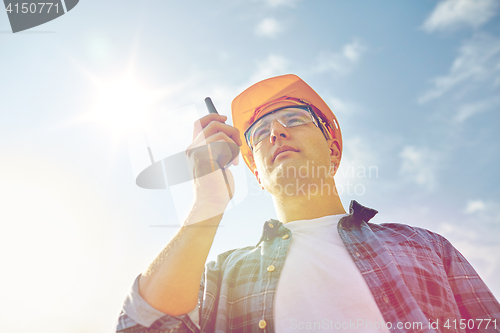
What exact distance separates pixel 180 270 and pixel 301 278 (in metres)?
1.15

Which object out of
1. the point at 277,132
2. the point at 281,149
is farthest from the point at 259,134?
the point at 281,149

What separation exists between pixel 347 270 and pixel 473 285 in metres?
1.28

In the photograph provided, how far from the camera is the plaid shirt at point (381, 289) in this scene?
1.94 meters

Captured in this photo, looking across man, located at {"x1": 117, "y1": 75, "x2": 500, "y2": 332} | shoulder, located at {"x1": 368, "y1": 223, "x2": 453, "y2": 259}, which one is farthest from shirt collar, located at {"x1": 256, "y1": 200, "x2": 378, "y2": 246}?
shoulder, located at {"x1": 368, "y1": 223, "x2": 453, "y2": 259}

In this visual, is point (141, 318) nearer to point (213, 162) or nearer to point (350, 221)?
point (213, 162)

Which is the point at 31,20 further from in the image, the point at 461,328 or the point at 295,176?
the point at 461,328

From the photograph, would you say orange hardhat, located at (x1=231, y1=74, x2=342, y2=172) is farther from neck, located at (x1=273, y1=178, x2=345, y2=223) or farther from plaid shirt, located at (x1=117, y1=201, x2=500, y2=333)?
plaid shirt, located at (x1=117, y1=201, x2=500, y2=333)

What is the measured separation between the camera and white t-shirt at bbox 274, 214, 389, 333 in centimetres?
200

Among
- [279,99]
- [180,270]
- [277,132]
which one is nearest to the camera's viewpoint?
[180,270]

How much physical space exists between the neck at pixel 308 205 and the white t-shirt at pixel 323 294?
0.73 meters

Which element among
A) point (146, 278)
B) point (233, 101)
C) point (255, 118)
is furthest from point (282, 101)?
point (146, 278)

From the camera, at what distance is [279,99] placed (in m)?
4.68

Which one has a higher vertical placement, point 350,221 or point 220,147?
point 220,147

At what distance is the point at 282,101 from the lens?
4523 millimetres
